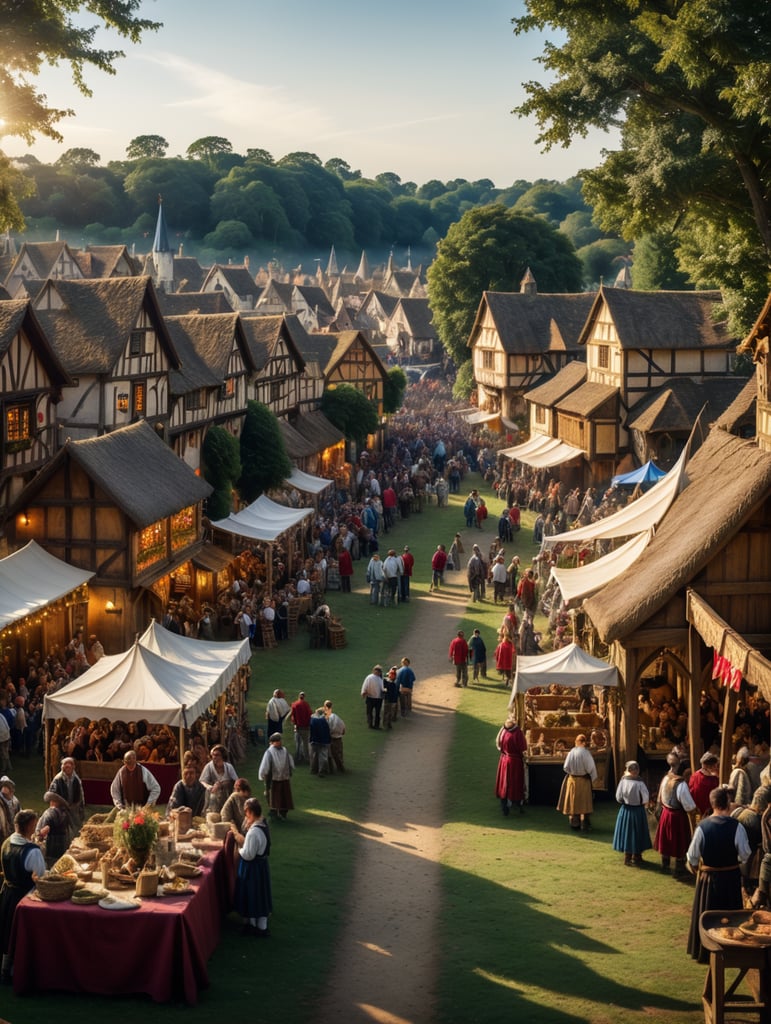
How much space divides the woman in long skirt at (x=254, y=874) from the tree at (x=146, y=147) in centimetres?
16709

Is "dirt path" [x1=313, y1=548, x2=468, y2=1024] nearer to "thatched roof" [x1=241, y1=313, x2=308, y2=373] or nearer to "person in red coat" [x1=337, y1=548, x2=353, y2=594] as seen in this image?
"person in red coat" [x1=337, y1=548, x2=353, y2=594]

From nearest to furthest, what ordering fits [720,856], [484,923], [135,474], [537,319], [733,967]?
[733,967]
[720,856]
[484,923]
[135,474]
[537,319]

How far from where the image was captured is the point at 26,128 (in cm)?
1928

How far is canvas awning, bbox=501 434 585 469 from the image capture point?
4553 centimetres

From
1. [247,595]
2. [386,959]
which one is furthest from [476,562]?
[386,959]

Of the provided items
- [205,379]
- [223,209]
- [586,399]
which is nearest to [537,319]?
[586,399]

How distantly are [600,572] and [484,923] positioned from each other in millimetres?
9485

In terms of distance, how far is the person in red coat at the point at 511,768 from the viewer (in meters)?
18.6

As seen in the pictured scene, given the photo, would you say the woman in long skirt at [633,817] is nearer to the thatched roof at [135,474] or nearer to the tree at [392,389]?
the thatched roof at [135,474]

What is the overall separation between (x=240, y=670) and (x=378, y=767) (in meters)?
3.24

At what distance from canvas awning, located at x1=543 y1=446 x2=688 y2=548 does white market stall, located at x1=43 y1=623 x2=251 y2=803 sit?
7.78 metres

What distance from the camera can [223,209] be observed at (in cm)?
15325

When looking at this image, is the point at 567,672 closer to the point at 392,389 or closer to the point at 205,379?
the point at 205,379

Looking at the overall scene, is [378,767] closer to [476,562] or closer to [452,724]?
[452,724]
